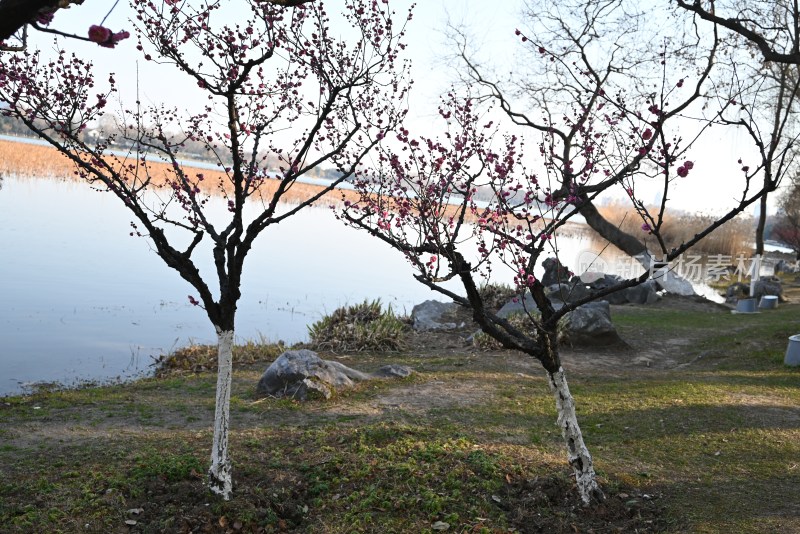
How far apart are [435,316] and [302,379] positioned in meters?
6.19

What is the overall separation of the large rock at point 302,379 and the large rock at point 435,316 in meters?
5.05

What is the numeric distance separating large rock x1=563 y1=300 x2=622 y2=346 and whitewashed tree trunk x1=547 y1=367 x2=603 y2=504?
645 centimetres

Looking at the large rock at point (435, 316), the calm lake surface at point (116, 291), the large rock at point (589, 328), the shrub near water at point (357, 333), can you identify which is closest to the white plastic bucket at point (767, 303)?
the large rock at point (589, 328)

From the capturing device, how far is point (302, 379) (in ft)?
21.9

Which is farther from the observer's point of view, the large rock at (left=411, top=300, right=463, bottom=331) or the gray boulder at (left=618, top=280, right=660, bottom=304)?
the gray boulder at (left=618, top=280, right=660, bottom=304)

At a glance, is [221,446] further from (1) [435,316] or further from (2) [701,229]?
(2) [701,229]

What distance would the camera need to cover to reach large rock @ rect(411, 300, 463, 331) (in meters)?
12.1

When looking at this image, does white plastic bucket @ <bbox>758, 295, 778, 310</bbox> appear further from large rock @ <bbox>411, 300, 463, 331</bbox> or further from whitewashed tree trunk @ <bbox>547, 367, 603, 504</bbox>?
whitewashed tree trunk @ <bbox>547, 367, 603, 504</bbox>

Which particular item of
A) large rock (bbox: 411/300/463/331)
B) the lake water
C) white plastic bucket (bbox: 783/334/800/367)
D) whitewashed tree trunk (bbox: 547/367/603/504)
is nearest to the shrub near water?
the lake water

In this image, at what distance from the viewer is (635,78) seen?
14172 mm

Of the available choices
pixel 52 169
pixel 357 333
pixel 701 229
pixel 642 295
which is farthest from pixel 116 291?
pixel 52 169

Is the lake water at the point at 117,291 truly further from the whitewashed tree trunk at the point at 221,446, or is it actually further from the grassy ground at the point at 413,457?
the whitewashed tree trunk at the point at 221,446

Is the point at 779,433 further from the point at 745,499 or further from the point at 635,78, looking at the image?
the point at 635,78

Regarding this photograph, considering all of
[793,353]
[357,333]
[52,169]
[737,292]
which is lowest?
[793,353]
